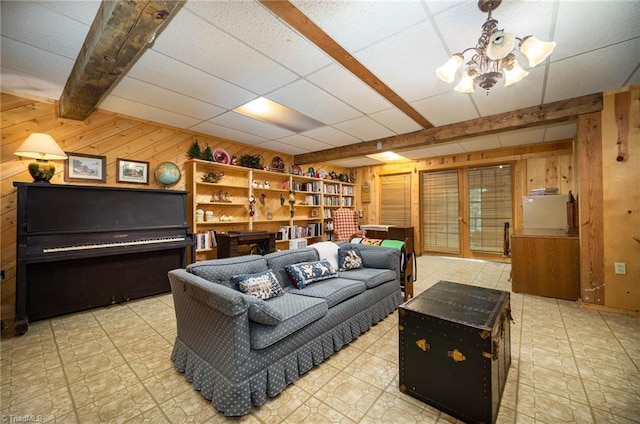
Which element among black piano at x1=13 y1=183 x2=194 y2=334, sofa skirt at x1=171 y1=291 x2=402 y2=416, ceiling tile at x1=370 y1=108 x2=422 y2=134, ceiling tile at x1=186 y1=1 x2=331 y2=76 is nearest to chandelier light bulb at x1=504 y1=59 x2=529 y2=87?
ceiling tile at x1=186 y1=1 x2=331 y2=76

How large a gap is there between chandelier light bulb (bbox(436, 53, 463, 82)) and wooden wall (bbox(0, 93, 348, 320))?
3.69 metres

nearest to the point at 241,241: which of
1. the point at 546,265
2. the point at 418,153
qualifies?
the point at 418,153

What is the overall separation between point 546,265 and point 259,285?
374 centimetres

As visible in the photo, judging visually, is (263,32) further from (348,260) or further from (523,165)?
(523,165)

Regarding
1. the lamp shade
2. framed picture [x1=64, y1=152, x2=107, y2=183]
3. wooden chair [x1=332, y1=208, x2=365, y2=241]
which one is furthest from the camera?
wooden chair [x1=332, y1=208, x2=365, y2=241]

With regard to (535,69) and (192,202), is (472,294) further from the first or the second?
(192,202)

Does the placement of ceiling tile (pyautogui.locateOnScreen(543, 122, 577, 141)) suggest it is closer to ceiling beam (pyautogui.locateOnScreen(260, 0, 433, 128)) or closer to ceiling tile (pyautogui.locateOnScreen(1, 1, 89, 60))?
ceiling beam (pyautogui.locateOnScreen(260, 0, 433, 128))

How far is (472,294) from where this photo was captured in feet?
6.34

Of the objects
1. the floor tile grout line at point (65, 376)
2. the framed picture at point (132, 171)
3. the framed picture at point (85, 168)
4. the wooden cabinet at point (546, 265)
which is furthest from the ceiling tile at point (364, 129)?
the floor tile grout line at point (65, 376)

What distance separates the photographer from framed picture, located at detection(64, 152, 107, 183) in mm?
3092

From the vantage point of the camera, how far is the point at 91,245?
285 centimetres

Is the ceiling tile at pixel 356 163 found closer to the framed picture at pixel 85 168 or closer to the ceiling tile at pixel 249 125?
the ceiling tile at pixel 249 125

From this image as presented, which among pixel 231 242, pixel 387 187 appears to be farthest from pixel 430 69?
pixel 387 187

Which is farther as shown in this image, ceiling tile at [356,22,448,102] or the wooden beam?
ceiling tile at [356,22,448,102]
